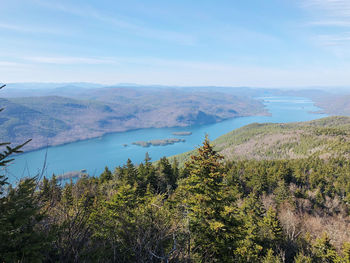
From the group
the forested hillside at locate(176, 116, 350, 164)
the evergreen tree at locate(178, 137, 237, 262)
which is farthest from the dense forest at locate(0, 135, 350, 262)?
the forested hillside at locate(176, 116, 350, 164)

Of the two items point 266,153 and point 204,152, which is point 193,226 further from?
point 266,153

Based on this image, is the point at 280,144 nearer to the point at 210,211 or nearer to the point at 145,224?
the point at 210,211

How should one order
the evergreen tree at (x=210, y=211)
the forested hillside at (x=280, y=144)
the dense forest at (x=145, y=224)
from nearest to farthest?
the dense forest at (x=145, y=224) → the evergreen tree at (x=210, y=211) → the forested hillside at (x=280, y=144)

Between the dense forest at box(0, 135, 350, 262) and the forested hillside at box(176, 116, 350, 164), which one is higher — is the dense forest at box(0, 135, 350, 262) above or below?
above

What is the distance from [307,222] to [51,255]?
39.0 metres

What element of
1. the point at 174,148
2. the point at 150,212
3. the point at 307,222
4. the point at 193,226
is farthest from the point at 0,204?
the point at 174,148

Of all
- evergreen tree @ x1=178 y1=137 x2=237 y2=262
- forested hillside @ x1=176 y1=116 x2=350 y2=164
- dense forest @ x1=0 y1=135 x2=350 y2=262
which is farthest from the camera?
forested hillside @ x1=176 y1=116 x2=350 y2=164

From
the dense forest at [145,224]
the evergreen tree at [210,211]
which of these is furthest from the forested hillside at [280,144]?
the evergreen tree at [210,211]

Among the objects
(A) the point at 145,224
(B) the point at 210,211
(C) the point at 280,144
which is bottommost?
(C) the point at 280,144

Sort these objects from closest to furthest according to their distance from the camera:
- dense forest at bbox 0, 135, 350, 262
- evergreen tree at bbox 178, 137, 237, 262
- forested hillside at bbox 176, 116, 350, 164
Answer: dense forest at bbox 0, 135, 350, 262 < evergreen tree at bbox 178, 137, 237, 262 < forested hillside at bbox 176, 116, 350, 164

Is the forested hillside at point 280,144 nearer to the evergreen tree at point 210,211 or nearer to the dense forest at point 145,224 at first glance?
the dense forest at point 145,224

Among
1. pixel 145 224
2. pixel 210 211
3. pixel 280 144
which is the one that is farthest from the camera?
pixel 280 144

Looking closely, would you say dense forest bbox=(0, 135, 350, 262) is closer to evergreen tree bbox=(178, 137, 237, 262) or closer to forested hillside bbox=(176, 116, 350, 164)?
evergreen tree bbox=(178, 137, 237, 262)

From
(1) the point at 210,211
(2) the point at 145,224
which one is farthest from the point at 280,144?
(2) the point at 145,224
